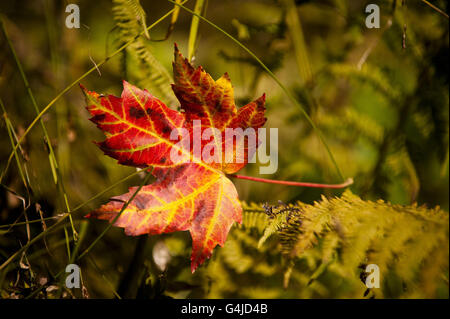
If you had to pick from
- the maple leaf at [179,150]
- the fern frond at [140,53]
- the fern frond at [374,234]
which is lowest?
the fern frond at [374,234]

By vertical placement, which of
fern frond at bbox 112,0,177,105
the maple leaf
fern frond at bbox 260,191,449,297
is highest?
fern frond at bbox 112,0,177,105

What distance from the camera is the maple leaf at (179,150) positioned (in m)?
0.41

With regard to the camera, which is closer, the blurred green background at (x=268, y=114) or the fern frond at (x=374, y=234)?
the fern frond at (x=374, y=234)

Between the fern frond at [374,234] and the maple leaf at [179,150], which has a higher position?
the maple leaf at [179,150]

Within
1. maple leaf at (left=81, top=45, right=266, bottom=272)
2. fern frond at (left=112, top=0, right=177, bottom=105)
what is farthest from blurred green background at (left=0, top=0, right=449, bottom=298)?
maple leaf at (left=81, top=45, right=266, bottom=272)

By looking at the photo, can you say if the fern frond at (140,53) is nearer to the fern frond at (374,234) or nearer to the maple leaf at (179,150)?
the maple leaf at (179,150)

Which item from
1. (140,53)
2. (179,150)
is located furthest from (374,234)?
(140,53)

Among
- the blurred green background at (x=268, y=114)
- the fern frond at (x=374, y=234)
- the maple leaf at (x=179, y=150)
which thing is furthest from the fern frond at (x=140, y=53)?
the fern frond at (x=374, y=234)

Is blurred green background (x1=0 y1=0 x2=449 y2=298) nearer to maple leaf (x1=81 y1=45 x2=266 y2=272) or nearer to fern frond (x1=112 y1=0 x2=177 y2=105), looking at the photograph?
fern frond (x1=112 y1=0 x2=177 y2=105)

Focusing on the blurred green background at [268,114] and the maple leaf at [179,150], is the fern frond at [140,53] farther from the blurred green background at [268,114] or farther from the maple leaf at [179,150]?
the maple leaf at [179,150]

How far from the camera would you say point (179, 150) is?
18.1 inches

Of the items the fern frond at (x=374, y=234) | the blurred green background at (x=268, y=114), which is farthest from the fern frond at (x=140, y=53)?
the fern frond at (x=374, y=234)

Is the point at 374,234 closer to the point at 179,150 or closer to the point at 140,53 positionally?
the point at 179,150

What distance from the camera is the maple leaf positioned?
41 cm
